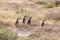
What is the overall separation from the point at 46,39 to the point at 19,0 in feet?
52.5

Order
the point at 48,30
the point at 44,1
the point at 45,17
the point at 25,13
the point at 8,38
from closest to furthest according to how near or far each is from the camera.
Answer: the point at 8,38 → the point at 48,30 → the point at 45,17 → the point at 25,13 → the point at 44,1

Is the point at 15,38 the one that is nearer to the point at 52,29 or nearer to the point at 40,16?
the point at 52,29

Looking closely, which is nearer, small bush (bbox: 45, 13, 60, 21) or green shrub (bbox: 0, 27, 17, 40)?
green shrub (bbox: 0, 27, 17, 40)

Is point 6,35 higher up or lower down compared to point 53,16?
higher up

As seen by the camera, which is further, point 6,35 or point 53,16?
point 53,16

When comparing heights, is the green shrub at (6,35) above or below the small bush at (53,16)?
above

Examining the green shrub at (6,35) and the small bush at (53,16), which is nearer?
the green shrub at (6,35)

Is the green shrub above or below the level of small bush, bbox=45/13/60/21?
above

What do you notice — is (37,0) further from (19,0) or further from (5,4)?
(5,4)

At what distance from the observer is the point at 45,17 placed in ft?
64.4

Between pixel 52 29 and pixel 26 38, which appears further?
pixel 52 29

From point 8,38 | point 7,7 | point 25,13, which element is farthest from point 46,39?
point 7,7

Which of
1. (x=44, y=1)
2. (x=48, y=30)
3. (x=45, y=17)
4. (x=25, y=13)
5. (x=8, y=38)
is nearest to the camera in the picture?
(x=8, y=38)

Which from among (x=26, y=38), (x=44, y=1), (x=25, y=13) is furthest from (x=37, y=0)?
(x=26, y=38)
